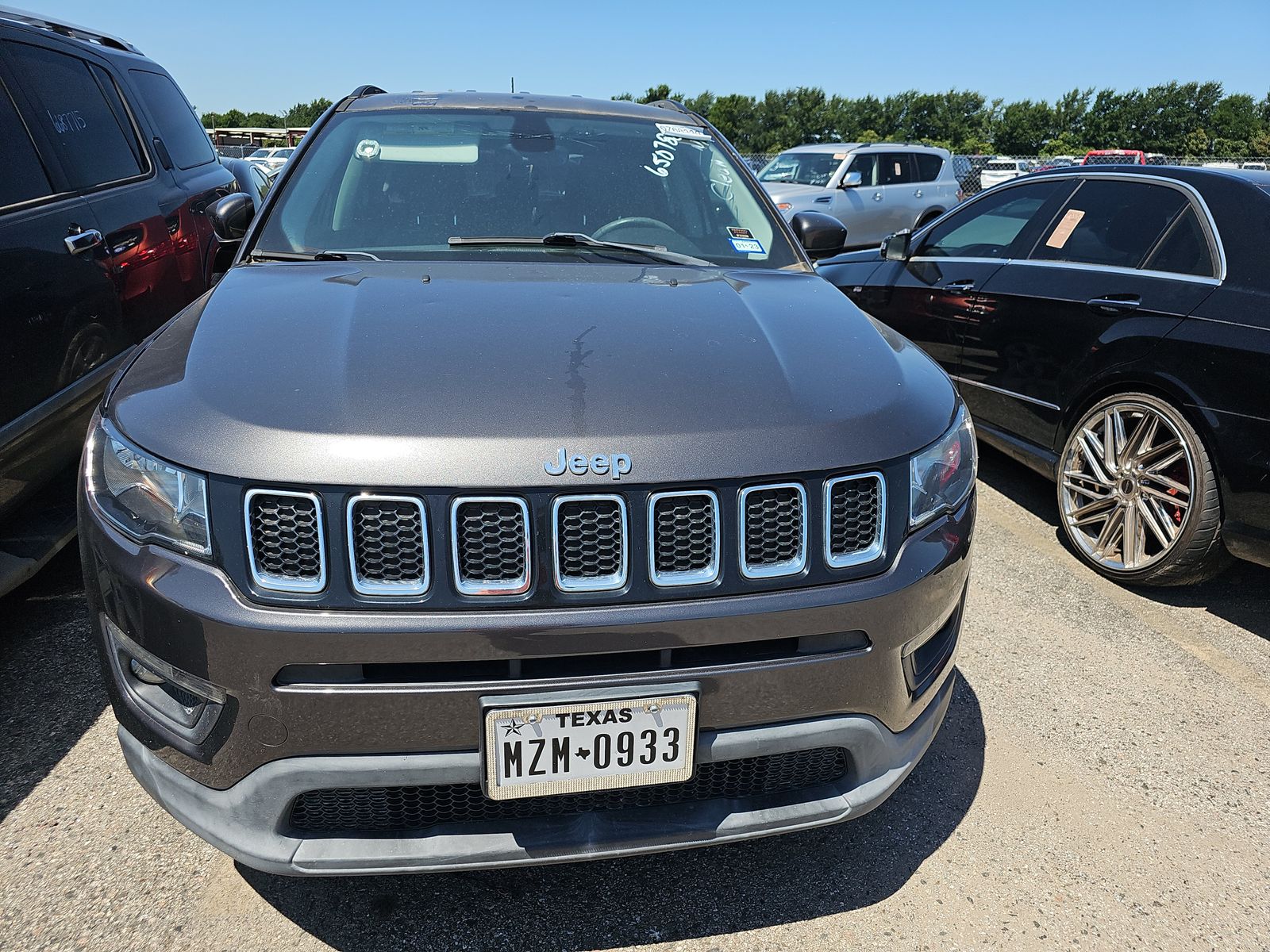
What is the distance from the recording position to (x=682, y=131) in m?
3.29

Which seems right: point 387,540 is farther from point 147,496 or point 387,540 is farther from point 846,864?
point 846,864

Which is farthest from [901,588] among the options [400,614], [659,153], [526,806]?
[659,153]

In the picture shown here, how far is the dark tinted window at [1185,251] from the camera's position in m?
3.59

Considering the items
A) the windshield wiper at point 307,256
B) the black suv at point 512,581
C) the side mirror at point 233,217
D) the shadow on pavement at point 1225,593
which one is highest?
the side mirror at point 233,217

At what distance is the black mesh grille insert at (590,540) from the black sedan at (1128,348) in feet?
8.72

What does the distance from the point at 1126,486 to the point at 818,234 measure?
168 cm

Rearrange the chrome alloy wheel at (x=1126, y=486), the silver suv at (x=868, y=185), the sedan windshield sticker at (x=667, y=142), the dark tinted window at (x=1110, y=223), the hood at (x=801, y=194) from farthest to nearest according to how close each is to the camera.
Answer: the silver suv at (x=868, y=185) → the hood at (x=801, y=194) → the dark tinted window at (x=1110, y=223) → the chrome alloy wheel at (x=1126, y=486) → the sedan windshield sticker at (x=667, y=142)

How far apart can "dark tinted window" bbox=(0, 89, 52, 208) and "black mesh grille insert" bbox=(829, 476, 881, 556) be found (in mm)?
2981

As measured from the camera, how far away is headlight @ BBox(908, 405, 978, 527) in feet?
6.05

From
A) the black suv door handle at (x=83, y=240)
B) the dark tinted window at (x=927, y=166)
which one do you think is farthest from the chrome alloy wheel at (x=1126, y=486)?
the dark tinted window at (x=927, y=166)

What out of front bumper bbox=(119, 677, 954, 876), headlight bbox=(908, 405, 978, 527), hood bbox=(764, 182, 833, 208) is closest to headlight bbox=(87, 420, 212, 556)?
front bumper bbox=(119, 677, 954, 876)

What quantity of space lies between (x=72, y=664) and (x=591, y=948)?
6.44ft

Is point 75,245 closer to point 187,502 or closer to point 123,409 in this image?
point 123,409

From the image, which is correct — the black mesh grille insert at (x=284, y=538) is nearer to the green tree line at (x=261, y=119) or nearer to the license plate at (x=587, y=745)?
the license plate at (x=587, y=745)
